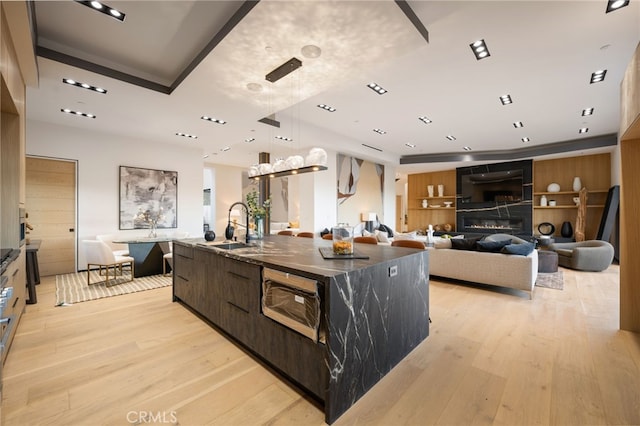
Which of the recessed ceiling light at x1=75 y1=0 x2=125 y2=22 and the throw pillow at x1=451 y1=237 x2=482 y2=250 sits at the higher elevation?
the recessed ceiling light at x1=75 y1=0 x2=125 y2=22

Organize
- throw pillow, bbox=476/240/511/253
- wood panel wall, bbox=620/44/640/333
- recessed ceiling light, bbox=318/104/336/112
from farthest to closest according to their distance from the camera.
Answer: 1. recessed ceiling light, bbox=318/104/336/112
2. throw pillow, bbox=476/240/511/253
3. wood panel wall, bbox=620/44/640/333

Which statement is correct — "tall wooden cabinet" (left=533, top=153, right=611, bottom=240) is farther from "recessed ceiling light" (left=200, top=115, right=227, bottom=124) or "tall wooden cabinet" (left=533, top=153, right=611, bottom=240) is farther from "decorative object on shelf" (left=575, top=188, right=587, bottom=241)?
"recessed ceiling light" (left=200, top=115, right=227, bottom=124)

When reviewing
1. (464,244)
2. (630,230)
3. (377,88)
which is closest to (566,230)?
(464,244)

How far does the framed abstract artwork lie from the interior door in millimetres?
878

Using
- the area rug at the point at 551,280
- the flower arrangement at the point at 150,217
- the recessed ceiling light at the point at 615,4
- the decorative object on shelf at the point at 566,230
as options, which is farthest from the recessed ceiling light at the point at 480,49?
the decorative object on shelf at the point at 566,230

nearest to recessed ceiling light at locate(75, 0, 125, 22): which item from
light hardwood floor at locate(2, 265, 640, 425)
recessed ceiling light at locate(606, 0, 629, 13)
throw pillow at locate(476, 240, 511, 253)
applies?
light hardwood floor at locate(2, 265, 640, 425)

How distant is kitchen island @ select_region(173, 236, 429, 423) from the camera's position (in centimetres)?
169

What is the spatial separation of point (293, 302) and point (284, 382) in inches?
25.4

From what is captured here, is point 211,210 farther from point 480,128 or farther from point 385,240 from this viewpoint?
point 480,128

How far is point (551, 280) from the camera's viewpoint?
493cm

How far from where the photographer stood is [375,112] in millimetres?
5711

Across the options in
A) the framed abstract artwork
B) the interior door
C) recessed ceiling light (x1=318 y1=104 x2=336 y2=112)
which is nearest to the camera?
the interior door

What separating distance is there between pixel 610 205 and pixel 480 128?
12.6 ft

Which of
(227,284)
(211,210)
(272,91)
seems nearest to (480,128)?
(272,91)
